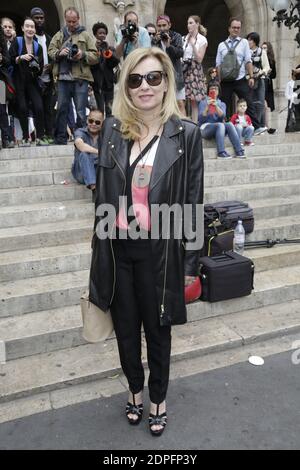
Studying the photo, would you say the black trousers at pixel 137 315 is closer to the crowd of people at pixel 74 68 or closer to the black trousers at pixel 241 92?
the crowd of people at pixel 74 68

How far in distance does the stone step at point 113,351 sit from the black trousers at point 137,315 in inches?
29.1

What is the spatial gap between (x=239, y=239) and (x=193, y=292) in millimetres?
1097

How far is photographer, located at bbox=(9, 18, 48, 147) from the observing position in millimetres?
6516

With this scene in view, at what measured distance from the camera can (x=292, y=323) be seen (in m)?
4.03

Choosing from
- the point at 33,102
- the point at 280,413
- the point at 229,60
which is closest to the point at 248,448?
the point at 280,413

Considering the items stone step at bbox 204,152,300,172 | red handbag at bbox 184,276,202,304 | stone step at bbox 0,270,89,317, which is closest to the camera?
stone step at bbox 0,270,89,317

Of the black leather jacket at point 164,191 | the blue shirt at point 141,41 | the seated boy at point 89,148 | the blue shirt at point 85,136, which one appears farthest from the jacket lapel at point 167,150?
the blue shirt at point 141,41

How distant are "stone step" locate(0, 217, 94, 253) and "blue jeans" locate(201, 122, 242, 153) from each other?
2949mm

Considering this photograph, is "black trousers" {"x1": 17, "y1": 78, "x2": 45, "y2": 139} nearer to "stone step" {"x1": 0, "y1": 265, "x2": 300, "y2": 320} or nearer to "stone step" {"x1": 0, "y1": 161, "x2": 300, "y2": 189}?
"stone step" {"x1": 0, "y1": 161, "x2": 300, "y2": 189}

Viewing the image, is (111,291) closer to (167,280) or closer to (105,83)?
(167,280)

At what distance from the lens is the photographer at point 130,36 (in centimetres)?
668

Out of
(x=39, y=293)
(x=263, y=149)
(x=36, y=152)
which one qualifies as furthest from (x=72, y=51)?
(x=39, y=293)

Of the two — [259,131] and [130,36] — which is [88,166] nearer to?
[130,36]

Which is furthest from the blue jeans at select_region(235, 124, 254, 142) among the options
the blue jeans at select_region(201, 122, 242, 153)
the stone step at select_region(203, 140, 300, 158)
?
the blue jeans at select_region(201, 122, 242, 153)
